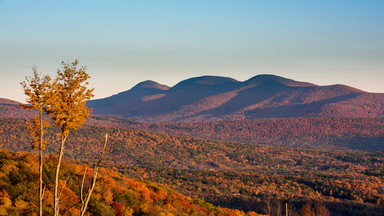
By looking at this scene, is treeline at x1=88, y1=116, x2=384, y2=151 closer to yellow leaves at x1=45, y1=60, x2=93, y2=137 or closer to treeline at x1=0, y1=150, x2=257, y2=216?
treeline at x1=0, y1=150, x2=257, y2=216

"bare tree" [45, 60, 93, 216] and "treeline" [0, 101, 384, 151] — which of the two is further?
"treeline" [0, 101, 384, 151]

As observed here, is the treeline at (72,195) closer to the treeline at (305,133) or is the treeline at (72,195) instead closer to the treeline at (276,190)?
the treeline at (276,190)

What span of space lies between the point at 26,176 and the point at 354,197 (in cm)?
5251

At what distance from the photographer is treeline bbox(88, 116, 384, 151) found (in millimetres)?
178750

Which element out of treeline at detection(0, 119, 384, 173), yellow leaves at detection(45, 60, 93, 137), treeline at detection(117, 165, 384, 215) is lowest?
treeline at detection(117, 165, 384, 215)

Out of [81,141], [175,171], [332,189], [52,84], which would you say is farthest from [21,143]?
A: [52,84]

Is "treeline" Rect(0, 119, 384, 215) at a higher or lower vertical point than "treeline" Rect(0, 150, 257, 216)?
lower

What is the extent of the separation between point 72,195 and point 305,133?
552ft

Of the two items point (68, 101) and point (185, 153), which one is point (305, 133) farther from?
point (68, 101)

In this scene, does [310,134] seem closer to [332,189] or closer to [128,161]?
[128,161]

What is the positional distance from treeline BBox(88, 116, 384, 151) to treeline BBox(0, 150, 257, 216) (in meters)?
142

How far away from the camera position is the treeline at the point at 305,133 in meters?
179

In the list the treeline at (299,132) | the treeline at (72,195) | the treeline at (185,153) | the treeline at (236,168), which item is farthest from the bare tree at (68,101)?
the treeline at (299,132)

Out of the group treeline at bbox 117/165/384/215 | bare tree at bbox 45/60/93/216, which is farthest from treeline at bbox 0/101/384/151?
bare tree at bbox 45/60/93/216
